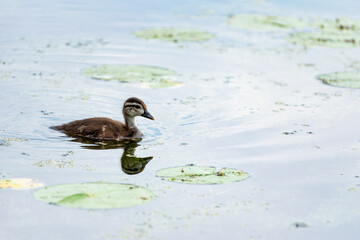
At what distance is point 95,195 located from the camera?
7.43 metres

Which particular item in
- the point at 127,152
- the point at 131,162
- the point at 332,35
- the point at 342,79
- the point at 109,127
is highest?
the point at 332,35

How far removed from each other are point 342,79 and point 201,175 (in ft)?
21.7

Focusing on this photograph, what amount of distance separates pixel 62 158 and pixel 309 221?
136 inches

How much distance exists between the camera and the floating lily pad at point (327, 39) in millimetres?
17328

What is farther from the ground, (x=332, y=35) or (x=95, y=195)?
(x=332, y=35)

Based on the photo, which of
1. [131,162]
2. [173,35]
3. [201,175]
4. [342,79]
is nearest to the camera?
[201,175]

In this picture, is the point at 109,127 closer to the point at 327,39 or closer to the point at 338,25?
the point at 327,39

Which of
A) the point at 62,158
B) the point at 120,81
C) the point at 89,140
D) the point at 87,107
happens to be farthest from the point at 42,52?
the point at 62,158

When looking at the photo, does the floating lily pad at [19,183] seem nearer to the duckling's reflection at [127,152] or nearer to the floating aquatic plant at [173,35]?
the duckling's reflection at [127,152]

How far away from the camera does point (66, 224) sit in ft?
22.2

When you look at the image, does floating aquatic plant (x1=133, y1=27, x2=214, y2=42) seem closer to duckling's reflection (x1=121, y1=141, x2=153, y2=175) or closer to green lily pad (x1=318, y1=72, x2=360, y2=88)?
green lily pad (x1=318, y1=72, x2=360, y2=88)

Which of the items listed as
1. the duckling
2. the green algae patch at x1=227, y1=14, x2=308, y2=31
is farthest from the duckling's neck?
the green algae patch at x1=227, y1=14, x2=308, y2=31

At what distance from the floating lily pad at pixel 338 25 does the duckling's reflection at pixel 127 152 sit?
9883 mm

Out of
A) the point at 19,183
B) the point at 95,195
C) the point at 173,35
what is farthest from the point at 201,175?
the point at 173,35
